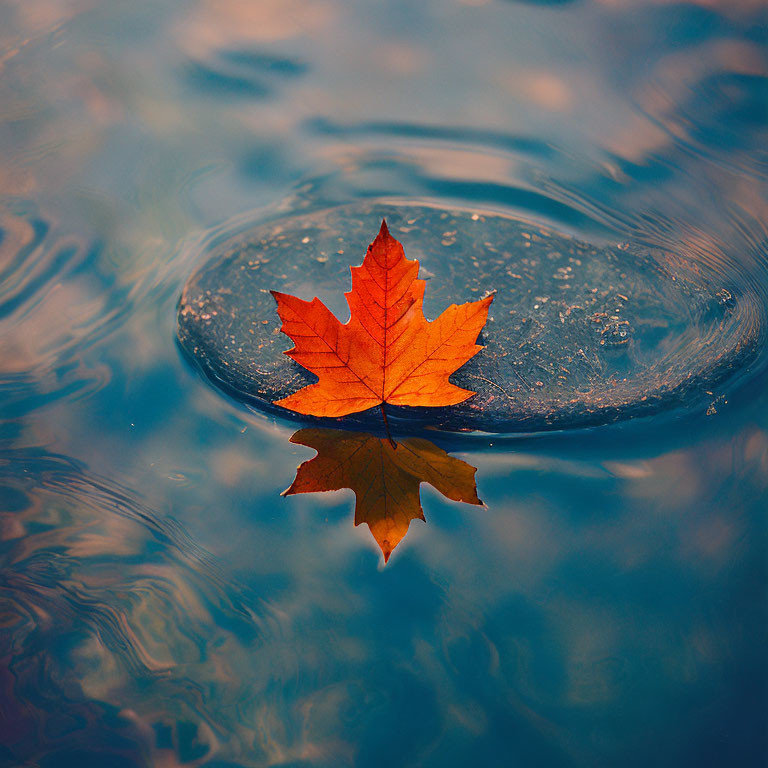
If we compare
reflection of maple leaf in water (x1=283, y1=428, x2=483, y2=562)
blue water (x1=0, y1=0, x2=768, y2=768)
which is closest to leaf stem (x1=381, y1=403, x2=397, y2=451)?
reflection of maple leaf in water (x1=283, y1=428, x2=483, y2=562)

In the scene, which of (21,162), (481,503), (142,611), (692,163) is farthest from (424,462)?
(21,162)

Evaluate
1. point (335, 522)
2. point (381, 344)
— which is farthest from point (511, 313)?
point (335, 522)

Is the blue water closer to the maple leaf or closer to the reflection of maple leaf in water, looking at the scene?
the reflection of maple leaf in water

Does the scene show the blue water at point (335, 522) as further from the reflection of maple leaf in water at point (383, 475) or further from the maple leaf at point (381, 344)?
the maple leaf at point (381, 344)

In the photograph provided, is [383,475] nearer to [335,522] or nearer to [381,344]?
[335,522]

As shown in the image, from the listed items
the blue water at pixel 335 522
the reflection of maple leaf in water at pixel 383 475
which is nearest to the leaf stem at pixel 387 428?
the reflection of maple leaf in water at pixel 383 475

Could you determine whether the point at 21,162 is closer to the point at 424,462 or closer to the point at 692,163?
the point at 424,462
